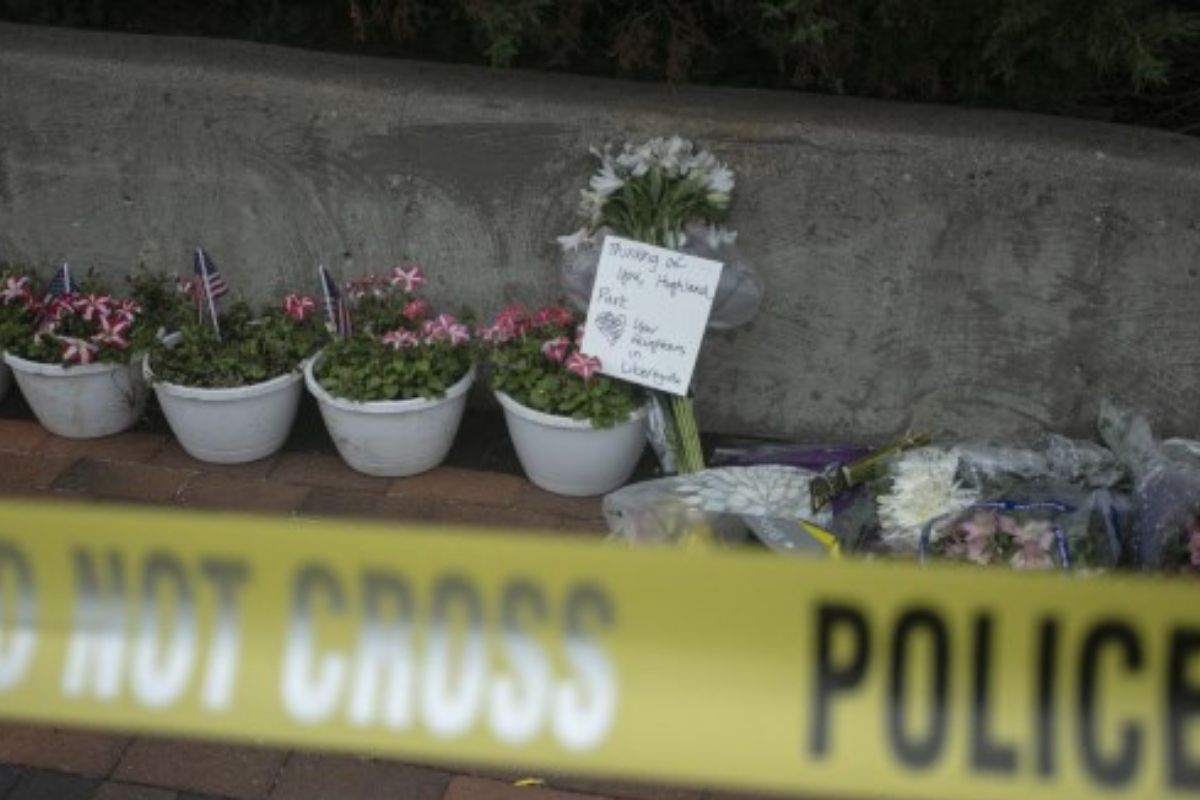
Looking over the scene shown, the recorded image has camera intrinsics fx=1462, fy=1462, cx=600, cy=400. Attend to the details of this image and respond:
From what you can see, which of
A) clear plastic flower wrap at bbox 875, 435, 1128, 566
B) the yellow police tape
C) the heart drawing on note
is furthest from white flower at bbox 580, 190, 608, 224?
the yellow police tape

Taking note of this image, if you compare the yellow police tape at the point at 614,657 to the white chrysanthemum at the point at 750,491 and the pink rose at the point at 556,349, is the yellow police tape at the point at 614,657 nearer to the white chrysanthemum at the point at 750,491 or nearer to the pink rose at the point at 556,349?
the white chrysanthemum at the point at 750,491

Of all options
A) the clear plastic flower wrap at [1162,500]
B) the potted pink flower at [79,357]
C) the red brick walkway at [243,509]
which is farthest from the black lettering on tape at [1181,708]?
the potted pink flower at [79,357]

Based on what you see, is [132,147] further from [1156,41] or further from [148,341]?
[1156,41]

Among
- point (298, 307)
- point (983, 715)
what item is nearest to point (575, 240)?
point (298, 307)

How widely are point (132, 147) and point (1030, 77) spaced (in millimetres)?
2609

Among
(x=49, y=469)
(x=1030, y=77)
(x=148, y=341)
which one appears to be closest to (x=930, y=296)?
(x=1030, y=77)

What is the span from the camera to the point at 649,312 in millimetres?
3875

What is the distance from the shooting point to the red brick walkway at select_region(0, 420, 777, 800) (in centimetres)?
302

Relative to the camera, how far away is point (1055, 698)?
1.89m

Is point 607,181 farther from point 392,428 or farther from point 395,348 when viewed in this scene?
point 392,428

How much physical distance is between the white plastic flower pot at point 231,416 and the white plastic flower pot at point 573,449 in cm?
63

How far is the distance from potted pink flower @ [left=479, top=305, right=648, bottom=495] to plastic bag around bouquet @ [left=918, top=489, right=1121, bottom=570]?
893 mm

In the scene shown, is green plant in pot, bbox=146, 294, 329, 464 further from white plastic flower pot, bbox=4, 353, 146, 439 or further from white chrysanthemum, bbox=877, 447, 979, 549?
white chrysanthemum, bbox=877, 447, 979, 549

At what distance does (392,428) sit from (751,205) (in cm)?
115
